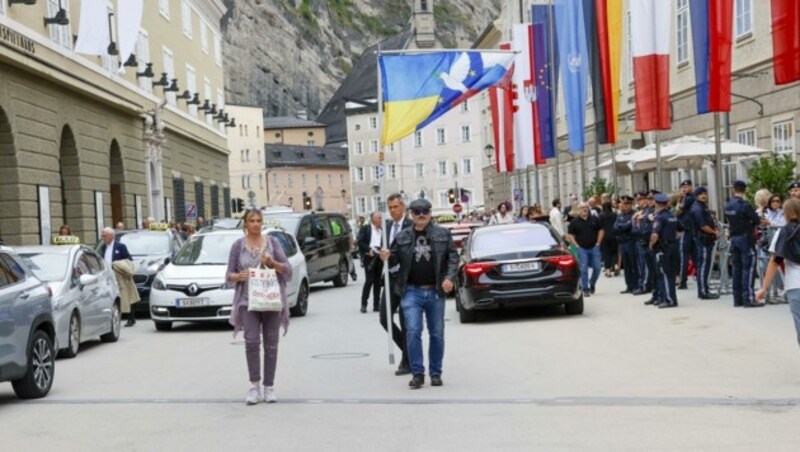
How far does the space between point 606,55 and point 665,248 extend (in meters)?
9.87

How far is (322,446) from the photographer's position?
775 cm

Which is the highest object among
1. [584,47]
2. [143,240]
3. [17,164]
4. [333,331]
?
[584,47]

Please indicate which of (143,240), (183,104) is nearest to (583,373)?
(143,240)

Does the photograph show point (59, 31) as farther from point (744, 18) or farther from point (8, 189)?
point (744, 18)

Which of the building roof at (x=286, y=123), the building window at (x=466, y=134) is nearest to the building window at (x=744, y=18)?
the building window at (x=466, y=134)

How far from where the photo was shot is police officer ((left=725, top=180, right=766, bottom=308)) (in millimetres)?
16562

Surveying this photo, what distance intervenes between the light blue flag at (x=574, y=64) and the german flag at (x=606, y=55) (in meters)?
0.98

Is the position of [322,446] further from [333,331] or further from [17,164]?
[17,164]

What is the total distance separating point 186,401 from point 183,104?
40.0 m

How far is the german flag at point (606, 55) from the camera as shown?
85.7ft

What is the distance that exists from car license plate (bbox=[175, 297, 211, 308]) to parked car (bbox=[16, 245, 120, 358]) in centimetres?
97

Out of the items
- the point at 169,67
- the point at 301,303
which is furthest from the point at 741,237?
the point at 169,67

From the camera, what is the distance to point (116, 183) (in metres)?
38.2

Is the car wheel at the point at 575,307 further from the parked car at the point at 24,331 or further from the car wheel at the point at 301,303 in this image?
the parked car at the point at 24,331
